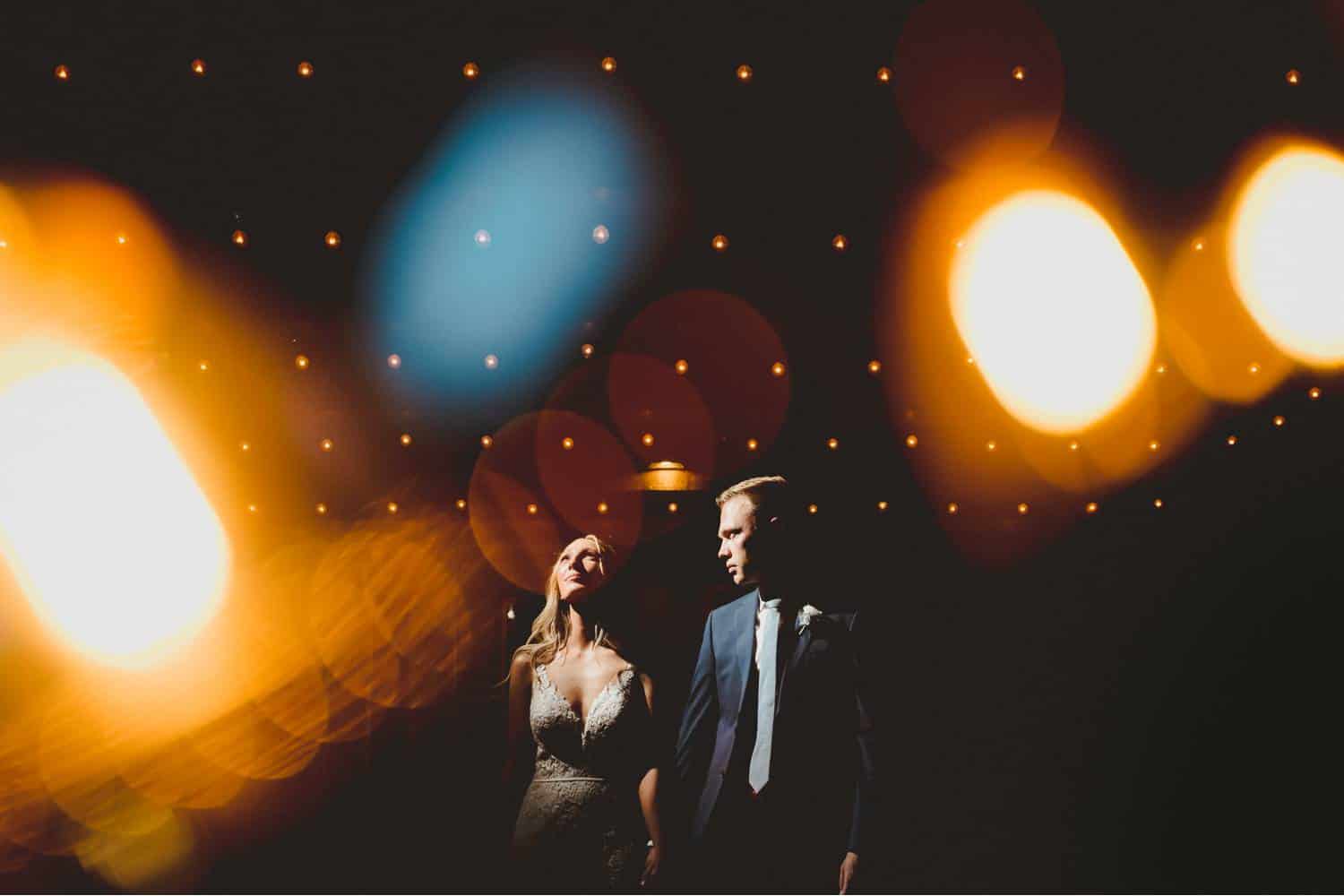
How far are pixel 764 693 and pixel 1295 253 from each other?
98.8 inches

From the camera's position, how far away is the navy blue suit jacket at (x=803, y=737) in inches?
84.6

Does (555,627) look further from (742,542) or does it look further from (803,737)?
(803,737)

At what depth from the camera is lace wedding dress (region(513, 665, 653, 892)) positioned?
244 cm

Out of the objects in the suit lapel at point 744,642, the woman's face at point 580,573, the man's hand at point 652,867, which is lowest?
the man's hand at point 652,867

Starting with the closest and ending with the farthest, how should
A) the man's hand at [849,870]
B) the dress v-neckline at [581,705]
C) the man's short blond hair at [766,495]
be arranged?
the man's hand at [849,870]
the man's short blond hair at [766,495]
the dress v-neckline at [581,705]

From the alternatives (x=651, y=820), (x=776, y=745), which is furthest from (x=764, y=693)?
(x=651, y=820)

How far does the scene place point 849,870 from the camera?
2021mm

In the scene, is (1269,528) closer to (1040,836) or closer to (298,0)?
(1040,836)

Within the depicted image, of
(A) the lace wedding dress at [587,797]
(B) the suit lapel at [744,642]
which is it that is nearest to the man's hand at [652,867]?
(A) the lace wedding dress at [587,797]

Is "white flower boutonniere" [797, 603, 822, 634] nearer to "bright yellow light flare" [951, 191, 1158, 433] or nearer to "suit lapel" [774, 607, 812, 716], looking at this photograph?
"suit lapel" [774, 607, 812, 716]

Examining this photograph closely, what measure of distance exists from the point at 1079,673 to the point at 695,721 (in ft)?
6.21

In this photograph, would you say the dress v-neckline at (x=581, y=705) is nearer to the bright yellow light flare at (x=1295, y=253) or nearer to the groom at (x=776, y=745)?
the groom at (x=776, y=745)

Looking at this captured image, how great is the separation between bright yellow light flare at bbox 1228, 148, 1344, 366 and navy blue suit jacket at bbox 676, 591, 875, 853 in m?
2.04

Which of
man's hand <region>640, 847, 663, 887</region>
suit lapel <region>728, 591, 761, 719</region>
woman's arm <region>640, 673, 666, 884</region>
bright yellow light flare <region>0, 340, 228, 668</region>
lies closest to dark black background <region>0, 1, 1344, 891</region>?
suit lapel <region>728, 591, 761, 719</region>
